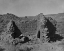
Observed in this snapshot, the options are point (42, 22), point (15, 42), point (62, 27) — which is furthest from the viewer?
point (62, 27)

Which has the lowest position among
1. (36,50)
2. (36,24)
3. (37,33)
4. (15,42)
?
(36,50)

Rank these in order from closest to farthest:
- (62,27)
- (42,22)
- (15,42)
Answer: (15,42), (42,22), (62,27)

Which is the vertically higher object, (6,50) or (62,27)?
(62,27)

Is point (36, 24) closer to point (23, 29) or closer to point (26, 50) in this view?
point (23, 29)

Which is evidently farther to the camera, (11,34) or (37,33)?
(37,33)

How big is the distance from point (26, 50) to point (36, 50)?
4.44 feet

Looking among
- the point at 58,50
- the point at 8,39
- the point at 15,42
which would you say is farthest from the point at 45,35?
the point at 8,39

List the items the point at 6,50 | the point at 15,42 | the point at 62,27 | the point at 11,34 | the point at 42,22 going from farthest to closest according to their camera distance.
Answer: the point at 62,27
the point at 42,22
the point at 11,34
the point at 15,42
the point at 6,50

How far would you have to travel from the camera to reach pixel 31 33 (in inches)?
625

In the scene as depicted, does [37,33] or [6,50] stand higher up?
[37,33]

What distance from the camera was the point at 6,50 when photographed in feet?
32.5

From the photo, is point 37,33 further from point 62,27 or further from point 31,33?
point 62,27

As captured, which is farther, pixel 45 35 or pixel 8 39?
pixel 45 35

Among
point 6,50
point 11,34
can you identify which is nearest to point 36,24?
point 11,34
